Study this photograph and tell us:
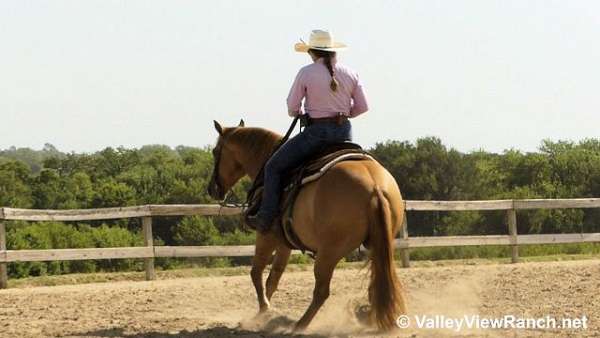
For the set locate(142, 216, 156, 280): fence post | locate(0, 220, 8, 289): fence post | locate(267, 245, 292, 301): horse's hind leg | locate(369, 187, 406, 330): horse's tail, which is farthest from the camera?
locate(142, 216, 156, 280): fence post

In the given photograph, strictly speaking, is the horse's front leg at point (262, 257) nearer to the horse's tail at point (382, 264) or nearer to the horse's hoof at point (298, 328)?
the horse's hoof at point (298, 328)

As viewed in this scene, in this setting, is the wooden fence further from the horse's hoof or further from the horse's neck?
the horse's hoof

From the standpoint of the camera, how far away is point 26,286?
44.9ft

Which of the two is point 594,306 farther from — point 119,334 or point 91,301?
point 91,301

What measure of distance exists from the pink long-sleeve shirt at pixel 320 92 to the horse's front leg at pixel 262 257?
4.03 feet

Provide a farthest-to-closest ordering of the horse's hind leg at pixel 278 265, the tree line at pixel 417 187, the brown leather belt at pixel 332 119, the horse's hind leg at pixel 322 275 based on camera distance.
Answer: the tree line at pixel 417 187 → the horse's hind leg at pixel 278 265 → the brown leather belt at pixel 332 119 → the horse's hind leg at pixel 322 275

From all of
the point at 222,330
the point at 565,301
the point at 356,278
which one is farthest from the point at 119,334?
the point at 356,278

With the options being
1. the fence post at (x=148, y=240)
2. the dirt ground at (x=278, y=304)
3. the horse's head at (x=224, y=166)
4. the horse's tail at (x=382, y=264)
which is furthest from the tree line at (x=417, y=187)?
the horse's tail at (x=382, y=264)

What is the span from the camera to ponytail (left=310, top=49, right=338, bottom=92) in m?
8.23

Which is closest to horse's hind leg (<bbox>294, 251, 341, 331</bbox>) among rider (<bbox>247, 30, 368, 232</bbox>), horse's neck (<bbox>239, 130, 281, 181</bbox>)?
rider (<bbox>247, 30, 368, 232</bbox>)

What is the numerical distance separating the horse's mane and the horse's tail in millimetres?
2014

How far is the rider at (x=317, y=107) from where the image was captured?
27.2ft

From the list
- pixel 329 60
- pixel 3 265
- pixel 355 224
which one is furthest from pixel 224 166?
pixel 3 265

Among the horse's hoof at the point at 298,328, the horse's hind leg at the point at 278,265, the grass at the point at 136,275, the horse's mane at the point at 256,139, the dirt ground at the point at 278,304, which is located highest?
the horse's mane at the point at 256,139
